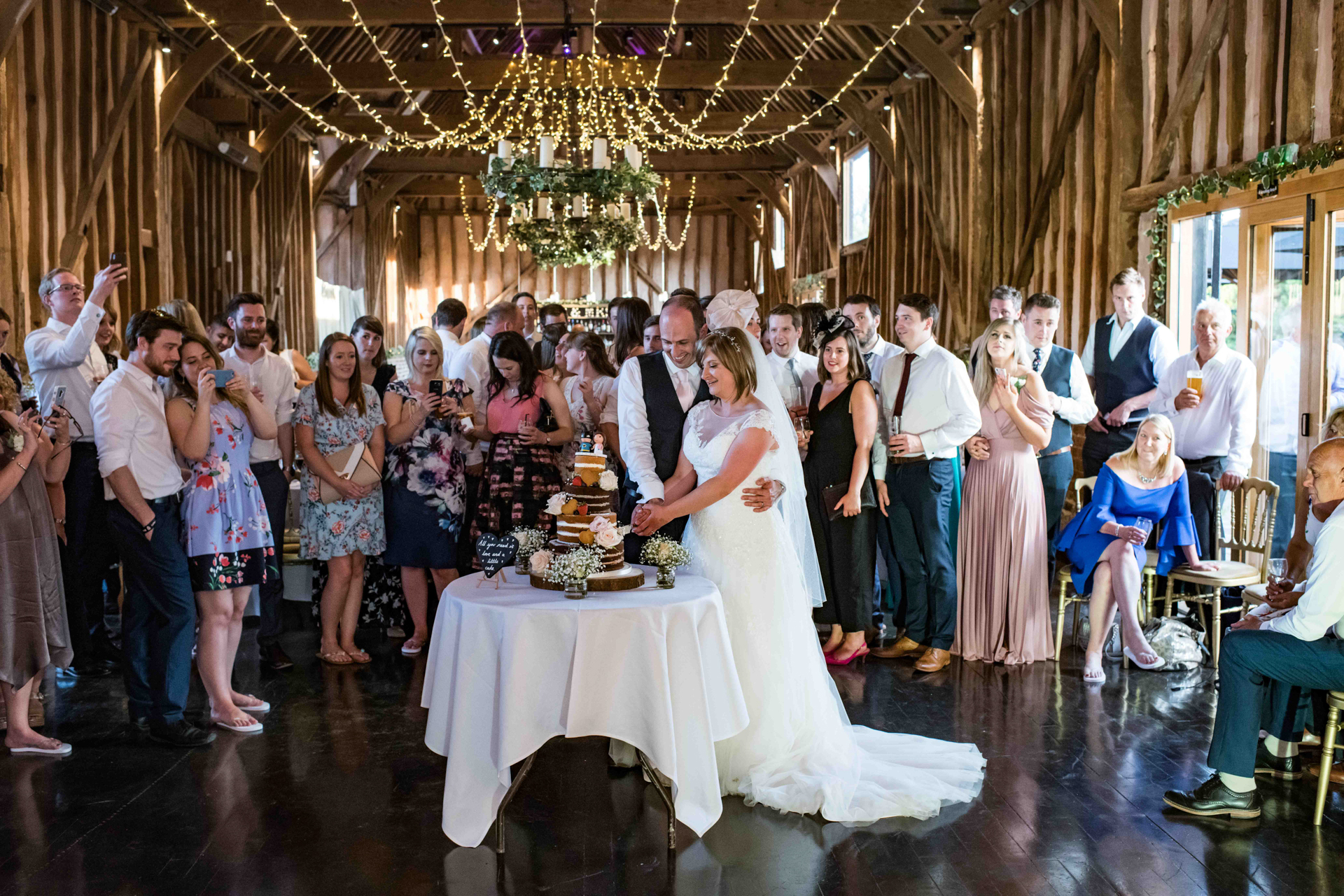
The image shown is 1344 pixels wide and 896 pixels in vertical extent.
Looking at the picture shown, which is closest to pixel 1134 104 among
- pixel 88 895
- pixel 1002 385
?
pixel 1002 385

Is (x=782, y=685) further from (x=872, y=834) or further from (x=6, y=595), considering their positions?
(x=6, y=595)

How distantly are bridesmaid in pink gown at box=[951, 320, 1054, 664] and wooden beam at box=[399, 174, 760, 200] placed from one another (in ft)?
50.8

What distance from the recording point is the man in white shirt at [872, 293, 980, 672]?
16.8 ft

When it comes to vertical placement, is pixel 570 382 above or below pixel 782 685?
above

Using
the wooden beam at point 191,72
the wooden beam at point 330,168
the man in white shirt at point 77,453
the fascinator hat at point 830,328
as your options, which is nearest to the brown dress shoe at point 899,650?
the fascinator hat at point 830,328

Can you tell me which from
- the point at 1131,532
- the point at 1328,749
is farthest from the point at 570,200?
the point at 1328,749

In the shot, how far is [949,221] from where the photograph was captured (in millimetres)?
11086

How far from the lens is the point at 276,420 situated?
5.30 m

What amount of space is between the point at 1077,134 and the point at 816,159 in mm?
7423

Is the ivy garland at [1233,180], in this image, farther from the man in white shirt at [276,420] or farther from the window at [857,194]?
the window at [857,194]

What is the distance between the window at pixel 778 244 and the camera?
785 inches

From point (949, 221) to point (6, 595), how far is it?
9170 millimetres

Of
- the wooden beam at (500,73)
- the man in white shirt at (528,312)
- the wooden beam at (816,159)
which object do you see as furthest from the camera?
the wooden beam at (816,159)

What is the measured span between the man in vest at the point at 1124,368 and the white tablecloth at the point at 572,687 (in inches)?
154
